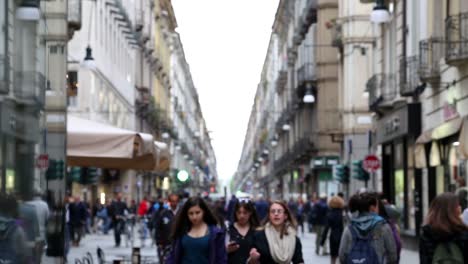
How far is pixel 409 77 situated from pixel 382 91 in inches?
187

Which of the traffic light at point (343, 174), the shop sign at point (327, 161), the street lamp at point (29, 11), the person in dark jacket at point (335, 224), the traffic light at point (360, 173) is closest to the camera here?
the street lamp at point (29, 11)

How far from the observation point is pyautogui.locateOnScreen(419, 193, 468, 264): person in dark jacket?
9.05 m

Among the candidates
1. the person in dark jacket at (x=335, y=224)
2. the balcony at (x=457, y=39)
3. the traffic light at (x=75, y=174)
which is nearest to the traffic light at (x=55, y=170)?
the person in dark jacket at (x=335, y=224)

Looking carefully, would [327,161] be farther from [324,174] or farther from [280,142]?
[280,142]

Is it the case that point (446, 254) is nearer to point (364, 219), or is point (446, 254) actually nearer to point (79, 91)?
point (364, 219)

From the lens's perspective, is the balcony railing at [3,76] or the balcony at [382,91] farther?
the balcony at [382,91]

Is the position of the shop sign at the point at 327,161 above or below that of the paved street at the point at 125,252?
above

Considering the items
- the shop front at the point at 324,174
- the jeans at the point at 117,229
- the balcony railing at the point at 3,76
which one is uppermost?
the shop front at the point at 324,174

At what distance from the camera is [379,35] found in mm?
39500

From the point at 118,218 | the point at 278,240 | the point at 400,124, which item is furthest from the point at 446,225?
the point at 118,218

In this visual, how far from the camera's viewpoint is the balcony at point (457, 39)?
23.7 m

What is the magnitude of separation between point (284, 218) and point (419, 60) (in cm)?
1898

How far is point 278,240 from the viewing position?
10.8 meters

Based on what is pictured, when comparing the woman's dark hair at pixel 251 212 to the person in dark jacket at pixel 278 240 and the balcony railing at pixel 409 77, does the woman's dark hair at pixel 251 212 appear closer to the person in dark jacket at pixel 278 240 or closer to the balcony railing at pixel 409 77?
the person in dark jacket at pixel 278 240
